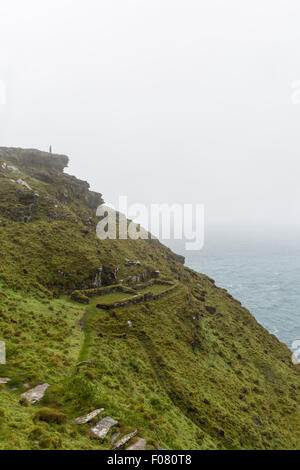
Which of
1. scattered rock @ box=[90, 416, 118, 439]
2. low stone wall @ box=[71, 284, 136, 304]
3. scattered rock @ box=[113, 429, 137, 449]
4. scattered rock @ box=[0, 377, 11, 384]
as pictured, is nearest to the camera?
scattered rock @ box=[113, 429, 137, 449]

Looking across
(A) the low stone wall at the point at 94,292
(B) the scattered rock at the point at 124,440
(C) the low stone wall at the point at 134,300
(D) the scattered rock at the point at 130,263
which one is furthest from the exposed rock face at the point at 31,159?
(B) the scattered rock at the point at 124,440

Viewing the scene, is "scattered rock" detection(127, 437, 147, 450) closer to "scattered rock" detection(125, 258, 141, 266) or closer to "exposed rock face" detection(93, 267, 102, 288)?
"exposed rock face" detection(93, 267, 102, 288)

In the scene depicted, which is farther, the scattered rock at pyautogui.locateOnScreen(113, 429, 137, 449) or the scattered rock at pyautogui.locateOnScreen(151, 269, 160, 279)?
the scattered rock at pyautogui.locateOnScreen(151, 269, 160, 279)

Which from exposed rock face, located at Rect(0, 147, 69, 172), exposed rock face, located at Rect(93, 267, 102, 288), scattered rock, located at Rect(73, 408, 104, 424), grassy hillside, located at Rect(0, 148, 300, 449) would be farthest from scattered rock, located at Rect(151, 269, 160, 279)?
exposed rock face, located at Rect(0, 147, 69, 172)

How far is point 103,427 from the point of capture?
17.3 m

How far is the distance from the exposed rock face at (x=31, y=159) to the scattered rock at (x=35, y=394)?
90249 mm

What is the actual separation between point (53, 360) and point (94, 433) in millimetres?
9637

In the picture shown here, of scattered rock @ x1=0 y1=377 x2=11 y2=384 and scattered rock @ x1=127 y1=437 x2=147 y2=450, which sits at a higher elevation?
scattered rock @ x1=0 y1=377 x2=11 y2=384

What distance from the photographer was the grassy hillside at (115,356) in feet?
64.1

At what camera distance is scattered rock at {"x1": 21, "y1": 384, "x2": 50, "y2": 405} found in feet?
60.8

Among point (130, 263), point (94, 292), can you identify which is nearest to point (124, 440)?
point (94, 292)

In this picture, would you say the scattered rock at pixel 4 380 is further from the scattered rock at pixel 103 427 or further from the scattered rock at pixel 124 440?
the scattered rock at pixel 124 440

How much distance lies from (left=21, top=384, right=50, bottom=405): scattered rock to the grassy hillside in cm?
41
